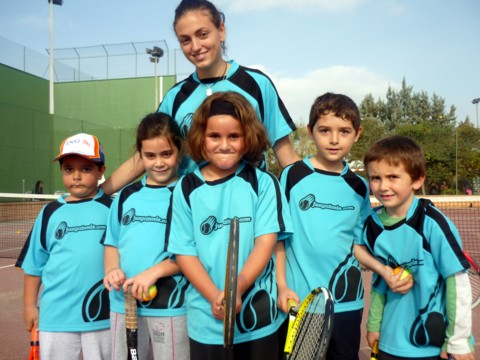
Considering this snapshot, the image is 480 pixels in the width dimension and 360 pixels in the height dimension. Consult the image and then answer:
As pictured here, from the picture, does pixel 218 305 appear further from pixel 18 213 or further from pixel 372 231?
pixel 18 213

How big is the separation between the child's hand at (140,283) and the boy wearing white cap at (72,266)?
0.49 meters

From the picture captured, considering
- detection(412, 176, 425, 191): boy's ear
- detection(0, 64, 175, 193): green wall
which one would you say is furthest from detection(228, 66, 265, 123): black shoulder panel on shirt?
detection(0, 64, 175, 193): green wall

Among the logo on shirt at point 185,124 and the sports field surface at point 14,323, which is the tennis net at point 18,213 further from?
the logo on shirt at point 185,124

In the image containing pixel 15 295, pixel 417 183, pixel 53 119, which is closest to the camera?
pixel 417 183

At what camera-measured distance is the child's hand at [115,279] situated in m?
2.17

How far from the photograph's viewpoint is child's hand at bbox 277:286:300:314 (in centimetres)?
204

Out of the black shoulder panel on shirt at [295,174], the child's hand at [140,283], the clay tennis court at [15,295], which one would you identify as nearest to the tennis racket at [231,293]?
the child's hand at [140,283]

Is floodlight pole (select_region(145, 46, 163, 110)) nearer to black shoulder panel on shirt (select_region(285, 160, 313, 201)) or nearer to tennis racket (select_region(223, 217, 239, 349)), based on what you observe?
black shoulder panel on shirt (select_region(285, 160, 313, 201))

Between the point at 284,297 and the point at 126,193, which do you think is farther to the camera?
the point at 126,193

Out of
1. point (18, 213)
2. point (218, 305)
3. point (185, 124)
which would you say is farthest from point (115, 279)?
point (18, 213)

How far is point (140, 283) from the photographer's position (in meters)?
2.07

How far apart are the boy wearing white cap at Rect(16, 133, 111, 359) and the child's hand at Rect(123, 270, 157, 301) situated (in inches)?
19.2

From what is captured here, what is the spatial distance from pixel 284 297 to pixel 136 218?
2.69 ft

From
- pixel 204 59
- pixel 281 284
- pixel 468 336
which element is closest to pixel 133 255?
pixel 281 284
